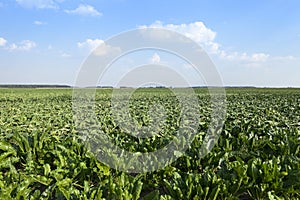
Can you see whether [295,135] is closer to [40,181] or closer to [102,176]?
[102,176]

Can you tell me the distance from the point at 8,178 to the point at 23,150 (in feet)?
4.30

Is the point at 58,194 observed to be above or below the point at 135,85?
below

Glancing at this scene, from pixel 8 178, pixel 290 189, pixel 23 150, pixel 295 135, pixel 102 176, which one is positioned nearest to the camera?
pixel 290 189

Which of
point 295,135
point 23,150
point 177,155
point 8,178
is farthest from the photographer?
point 295,135

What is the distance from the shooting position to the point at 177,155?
192 inches

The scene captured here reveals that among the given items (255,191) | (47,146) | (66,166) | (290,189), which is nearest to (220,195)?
(255,191)

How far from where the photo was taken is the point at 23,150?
5.41 meters

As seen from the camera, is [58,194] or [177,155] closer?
[58,194]

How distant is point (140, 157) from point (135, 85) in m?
1.15

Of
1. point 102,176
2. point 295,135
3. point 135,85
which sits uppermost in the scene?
point 135,85

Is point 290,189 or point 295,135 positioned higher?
point 295,135

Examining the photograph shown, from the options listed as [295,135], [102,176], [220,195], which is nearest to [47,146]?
[102,176]

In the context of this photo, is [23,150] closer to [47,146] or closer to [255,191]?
[47,146]

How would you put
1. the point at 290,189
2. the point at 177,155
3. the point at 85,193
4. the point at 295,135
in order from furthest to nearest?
the point at 295,135 < the point at 177,155 < the point at 290,189 < the point at 85,193
